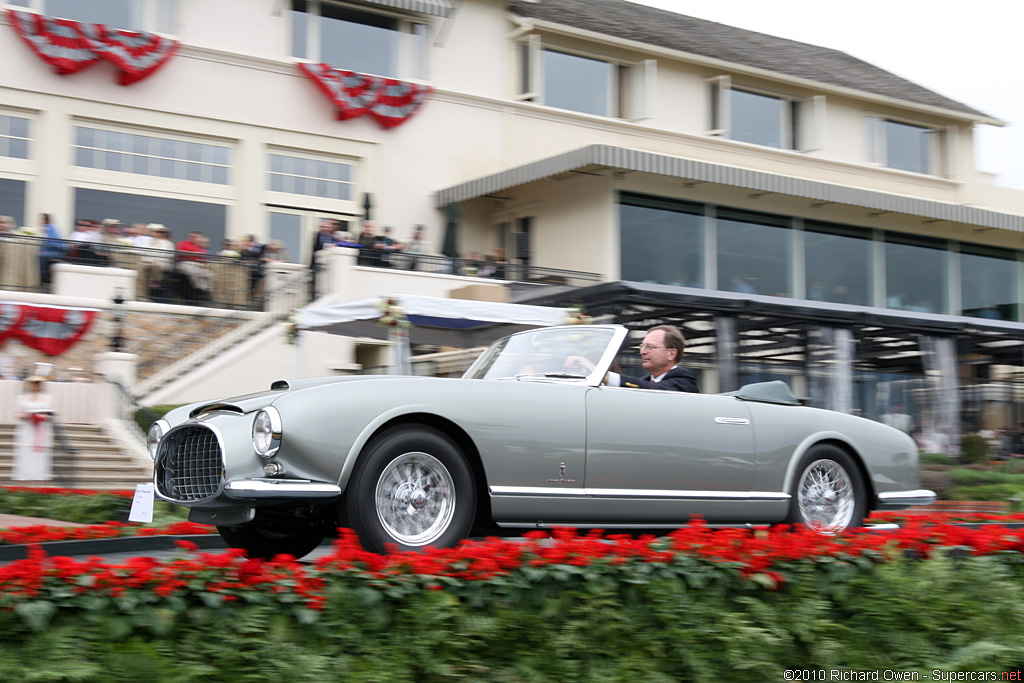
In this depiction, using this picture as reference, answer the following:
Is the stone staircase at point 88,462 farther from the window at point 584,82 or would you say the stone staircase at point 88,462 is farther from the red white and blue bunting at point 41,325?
the window at point 584,82

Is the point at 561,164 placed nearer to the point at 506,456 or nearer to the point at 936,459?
the point at 936,459

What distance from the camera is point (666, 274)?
77.9 ft

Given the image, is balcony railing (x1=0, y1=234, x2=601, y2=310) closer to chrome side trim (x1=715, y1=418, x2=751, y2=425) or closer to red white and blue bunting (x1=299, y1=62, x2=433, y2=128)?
red white and blue bunting (x1=299, y1=62, x2=433, y2=128)

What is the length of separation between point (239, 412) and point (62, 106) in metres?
17.2

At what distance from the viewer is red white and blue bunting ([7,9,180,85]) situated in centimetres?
2058

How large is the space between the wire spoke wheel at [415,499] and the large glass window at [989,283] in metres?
25.3

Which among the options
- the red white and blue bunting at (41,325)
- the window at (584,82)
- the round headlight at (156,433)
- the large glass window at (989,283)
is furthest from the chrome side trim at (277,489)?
the large glass window at (989,283)

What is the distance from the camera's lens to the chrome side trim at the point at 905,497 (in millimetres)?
7785

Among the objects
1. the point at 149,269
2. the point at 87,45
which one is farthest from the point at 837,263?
the point at 87,45

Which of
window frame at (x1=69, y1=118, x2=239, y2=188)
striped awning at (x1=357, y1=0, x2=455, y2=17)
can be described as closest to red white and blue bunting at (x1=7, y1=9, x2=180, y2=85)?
window frame at (x1=69, y1=118, x2=239, y2=188)

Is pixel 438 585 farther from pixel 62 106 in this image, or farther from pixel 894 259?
pixel 894 259

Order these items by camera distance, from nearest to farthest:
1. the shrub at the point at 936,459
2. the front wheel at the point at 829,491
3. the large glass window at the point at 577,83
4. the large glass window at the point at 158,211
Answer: the front wheel at the point at 829,491 < the shrub at the point at 936,459 < the large glass window at the point at 158,211 < the large glass window at the point at 577,83

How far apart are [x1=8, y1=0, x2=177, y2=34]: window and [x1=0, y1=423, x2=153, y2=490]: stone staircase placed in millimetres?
8588

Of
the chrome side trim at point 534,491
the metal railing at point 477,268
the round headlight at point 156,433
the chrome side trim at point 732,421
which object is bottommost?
the chrome side trim at point 534,491
